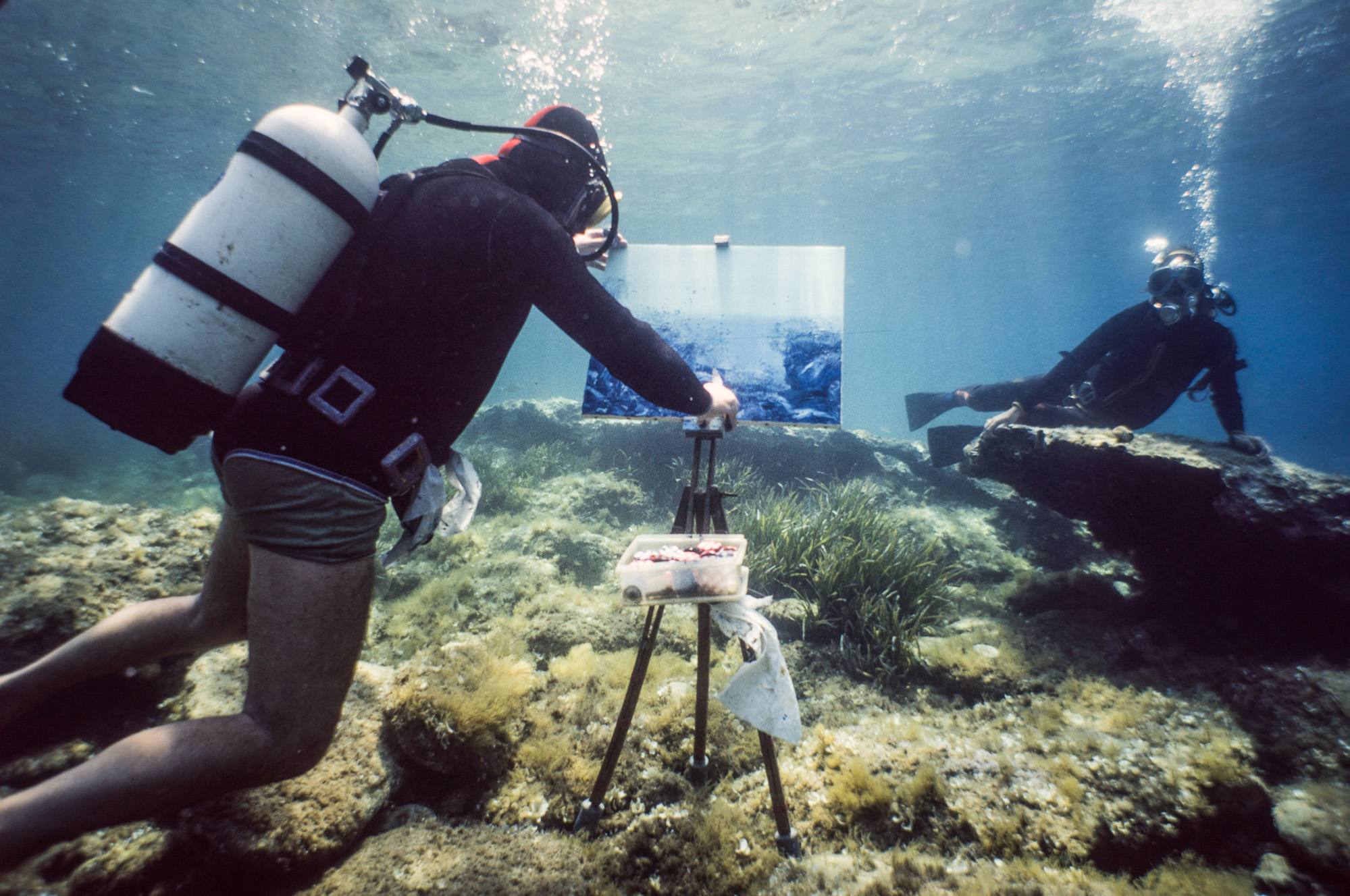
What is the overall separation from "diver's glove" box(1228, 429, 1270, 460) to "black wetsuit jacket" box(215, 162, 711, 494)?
6.41m

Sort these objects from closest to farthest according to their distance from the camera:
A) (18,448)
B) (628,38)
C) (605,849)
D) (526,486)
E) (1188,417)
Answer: (605,849), (526,486), (628,38), (18,448), (1188,417)

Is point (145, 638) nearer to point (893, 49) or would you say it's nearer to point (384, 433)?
point (384, 433)

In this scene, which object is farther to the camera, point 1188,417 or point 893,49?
point 1188,417

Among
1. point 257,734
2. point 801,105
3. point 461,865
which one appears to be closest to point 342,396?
point 257,734

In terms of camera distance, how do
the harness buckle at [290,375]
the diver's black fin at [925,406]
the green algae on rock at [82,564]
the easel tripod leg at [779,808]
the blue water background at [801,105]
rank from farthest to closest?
the blue water background at [801,105]
the diver's black fin at [925,406]
the green algae on rock at [82,564]
the easel tripod leg at [779,808]
the harness buckle at [290,375]

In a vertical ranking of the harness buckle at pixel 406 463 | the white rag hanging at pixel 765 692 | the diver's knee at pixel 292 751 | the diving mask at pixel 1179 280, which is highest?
the diving mask at pixel 1179 280

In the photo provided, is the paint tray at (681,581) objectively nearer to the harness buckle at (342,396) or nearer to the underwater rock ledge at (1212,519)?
the harness buckle at (342,396)

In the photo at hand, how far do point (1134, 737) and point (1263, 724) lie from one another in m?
0.88

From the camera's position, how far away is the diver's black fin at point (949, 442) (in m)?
8.28

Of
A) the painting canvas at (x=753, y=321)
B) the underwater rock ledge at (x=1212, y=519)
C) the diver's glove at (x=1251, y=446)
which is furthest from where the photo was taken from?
the diver's glove at (x=1251, y=446)

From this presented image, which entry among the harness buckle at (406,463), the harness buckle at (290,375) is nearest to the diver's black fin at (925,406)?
the harness buckle at (406,463)

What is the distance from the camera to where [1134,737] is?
307 cm

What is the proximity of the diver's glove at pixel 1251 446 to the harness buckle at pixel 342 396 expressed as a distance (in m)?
7.15

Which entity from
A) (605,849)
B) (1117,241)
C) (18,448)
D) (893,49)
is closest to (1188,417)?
(1117,241)
